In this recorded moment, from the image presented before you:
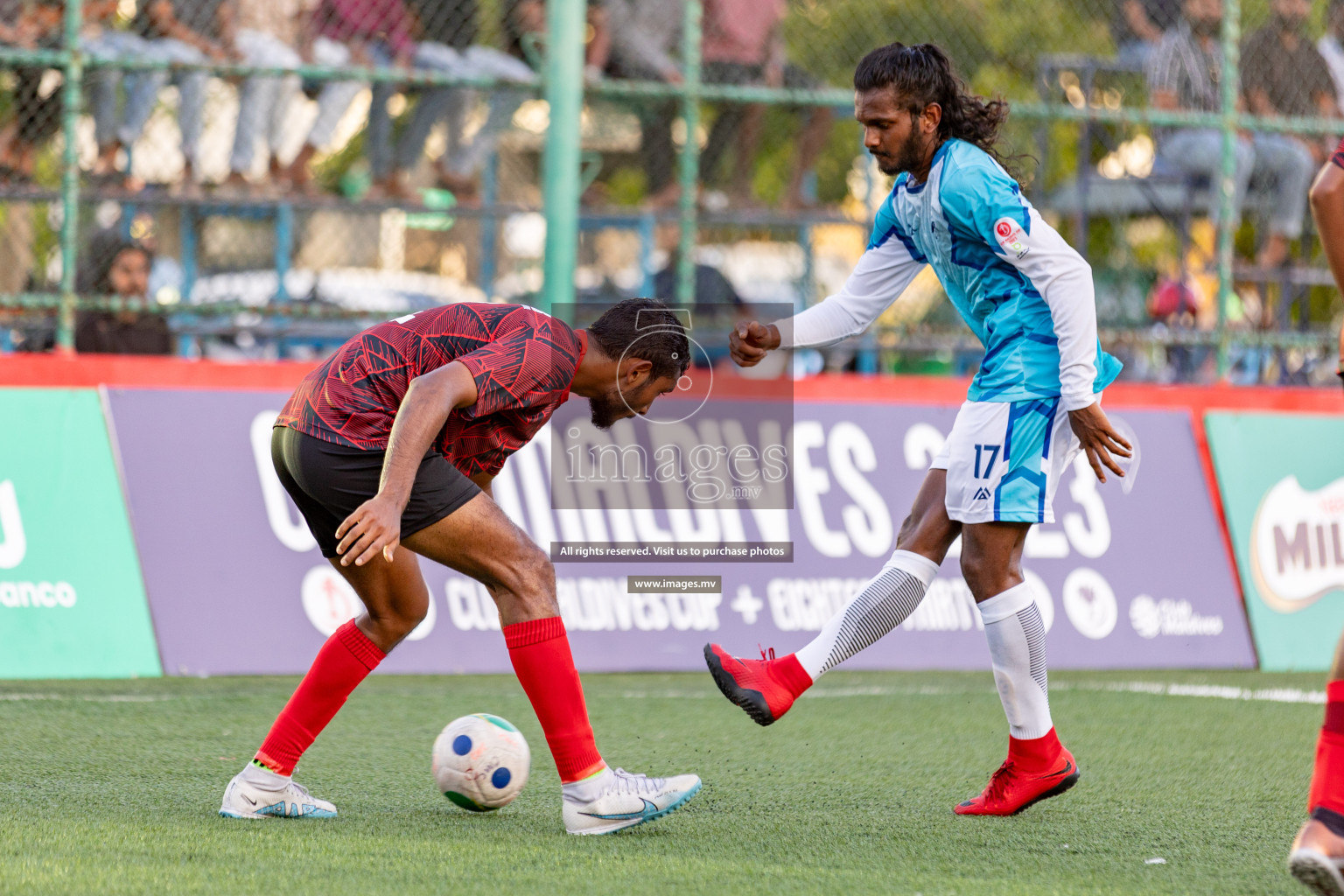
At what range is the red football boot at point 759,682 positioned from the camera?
14.8 feet

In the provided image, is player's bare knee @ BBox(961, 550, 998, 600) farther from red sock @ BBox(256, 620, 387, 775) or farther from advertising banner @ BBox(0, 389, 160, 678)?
advertising banner @ BBox(0, 389, 160, 678)

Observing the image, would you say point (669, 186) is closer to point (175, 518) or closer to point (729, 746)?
point (175, 518)

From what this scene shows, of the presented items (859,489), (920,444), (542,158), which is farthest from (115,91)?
(920,444)

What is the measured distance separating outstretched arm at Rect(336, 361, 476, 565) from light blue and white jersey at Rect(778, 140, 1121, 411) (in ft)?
5.18

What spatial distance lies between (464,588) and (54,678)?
1.85m

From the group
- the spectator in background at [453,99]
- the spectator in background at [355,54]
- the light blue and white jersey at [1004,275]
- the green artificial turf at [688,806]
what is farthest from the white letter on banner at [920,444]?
the spectator in background at [355,54]

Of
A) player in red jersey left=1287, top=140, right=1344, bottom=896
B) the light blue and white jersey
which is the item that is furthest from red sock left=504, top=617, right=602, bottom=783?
player in red jersey left=1287, top=140, right=1344, bottom=896

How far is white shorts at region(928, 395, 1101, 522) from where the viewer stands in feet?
15.2

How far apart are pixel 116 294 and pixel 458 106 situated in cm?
223

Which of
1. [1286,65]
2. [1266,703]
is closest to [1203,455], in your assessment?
[1266,703]

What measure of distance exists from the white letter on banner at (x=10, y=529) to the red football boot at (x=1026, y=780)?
14.3 feet

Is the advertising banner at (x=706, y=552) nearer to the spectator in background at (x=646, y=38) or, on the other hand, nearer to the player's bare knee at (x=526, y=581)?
the spectator in background at (x=646, y=38)

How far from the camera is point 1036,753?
4664 millimetres

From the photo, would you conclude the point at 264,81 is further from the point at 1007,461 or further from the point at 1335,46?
the point at 1335,46
